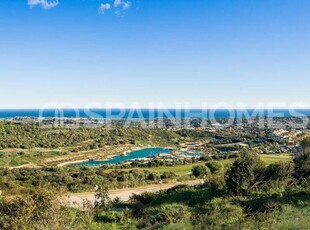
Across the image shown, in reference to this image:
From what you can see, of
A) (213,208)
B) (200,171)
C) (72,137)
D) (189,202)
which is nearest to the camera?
(213,208)

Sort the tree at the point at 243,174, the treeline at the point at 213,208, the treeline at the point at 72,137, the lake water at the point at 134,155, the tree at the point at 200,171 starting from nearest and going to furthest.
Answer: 1. the treeline at the point at 213,208
2. the tree at the point at 243,174
3. the tree at the point at 200,171
4. the lake water at the point at 134,155
5. the treeline at the point at 72,137

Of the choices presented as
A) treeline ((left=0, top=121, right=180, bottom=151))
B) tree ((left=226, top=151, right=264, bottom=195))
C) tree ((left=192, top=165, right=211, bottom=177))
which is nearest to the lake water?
treeline ((left=0, top=121, right=180, bottom=151))

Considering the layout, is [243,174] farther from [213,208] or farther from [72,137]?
[72,137]

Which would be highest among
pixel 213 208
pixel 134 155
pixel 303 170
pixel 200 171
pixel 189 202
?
pixel 303 170

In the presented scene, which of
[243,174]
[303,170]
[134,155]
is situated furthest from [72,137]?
[243,174]

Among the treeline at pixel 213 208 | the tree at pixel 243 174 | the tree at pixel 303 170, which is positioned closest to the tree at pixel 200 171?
the treeline at pixel 213 208

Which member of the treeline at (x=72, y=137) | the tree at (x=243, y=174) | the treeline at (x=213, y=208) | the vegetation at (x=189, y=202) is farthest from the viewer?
the treeline at (x=72, y=137)

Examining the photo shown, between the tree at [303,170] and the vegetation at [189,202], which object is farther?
the tree at [303,170]

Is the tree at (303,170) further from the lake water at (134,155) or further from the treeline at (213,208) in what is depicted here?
the lake water at (134,155)

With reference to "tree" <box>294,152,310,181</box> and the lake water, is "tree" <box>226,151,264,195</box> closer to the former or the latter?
"tree" <box>294,152,310,181</box>
